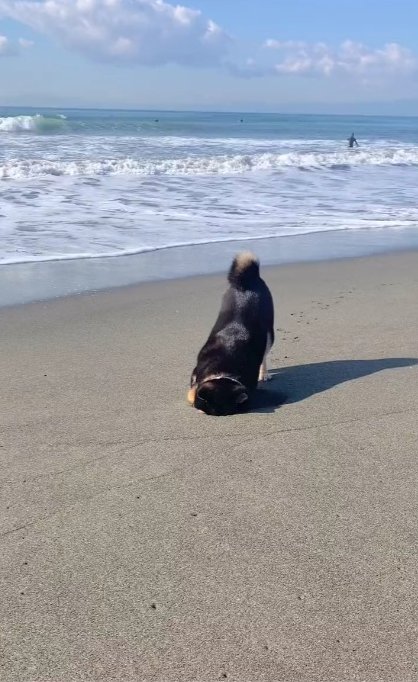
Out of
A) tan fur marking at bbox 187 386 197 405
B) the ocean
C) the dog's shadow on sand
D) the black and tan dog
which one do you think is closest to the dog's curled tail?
the black and tan dog

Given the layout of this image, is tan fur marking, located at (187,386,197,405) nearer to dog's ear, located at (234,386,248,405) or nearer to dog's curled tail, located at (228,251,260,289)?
dog's ear, located at (234,386,248,405)

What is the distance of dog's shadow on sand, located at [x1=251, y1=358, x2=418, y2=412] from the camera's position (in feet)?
17.1

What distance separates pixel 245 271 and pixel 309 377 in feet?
3.06

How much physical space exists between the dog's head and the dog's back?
0.20m

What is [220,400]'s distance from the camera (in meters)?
5.05

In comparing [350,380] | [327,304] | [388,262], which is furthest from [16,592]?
[388,262]

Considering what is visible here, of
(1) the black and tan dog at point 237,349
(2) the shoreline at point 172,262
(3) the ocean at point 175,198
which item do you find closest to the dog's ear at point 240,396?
(1) the black and tan dog at point 237,349

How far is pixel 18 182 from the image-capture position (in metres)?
18.9

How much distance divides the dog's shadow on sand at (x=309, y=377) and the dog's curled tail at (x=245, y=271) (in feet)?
2.43

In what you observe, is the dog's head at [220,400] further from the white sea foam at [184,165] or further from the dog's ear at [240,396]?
the white sea foam at [184,165]

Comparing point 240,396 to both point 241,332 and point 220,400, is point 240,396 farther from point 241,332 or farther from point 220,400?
point 241,332

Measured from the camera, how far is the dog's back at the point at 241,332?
210 inches

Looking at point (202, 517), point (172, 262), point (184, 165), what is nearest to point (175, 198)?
point (172, 262)

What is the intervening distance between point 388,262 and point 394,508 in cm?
749
